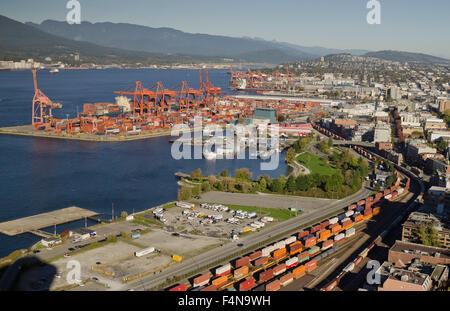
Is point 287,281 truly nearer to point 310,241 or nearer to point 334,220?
point 310,241

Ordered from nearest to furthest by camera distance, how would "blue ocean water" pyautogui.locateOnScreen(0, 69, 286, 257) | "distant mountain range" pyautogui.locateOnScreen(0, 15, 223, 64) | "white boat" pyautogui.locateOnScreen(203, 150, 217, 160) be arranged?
"blue ocean water" pyautogui.locateOnScreen(0, 69, 286, 257) < "white boat" pyautogui.locateOnScreen(203, 150, 217, 160) < "distant mountain range" pyautogui.locateOnScreen(0, 15, 223, 64)

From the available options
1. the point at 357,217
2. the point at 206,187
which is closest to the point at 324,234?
the point at 357,217

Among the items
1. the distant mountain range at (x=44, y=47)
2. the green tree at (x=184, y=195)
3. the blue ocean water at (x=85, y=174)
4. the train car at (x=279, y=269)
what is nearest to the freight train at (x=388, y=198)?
the train car at (x=279, y=269)

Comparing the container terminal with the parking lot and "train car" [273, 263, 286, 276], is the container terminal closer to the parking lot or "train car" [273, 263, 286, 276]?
the parking lot

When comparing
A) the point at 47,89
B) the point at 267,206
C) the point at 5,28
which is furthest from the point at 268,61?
the point at 267,206

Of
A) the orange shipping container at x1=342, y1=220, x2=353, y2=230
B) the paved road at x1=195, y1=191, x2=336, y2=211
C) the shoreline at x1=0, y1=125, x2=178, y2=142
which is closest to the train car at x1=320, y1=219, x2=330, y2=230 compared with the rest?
the orange shipping container at x1=342, y1=220, x2=353, y2=230

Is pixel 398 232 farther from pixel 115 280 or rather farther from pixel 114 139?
pixel 114 139
